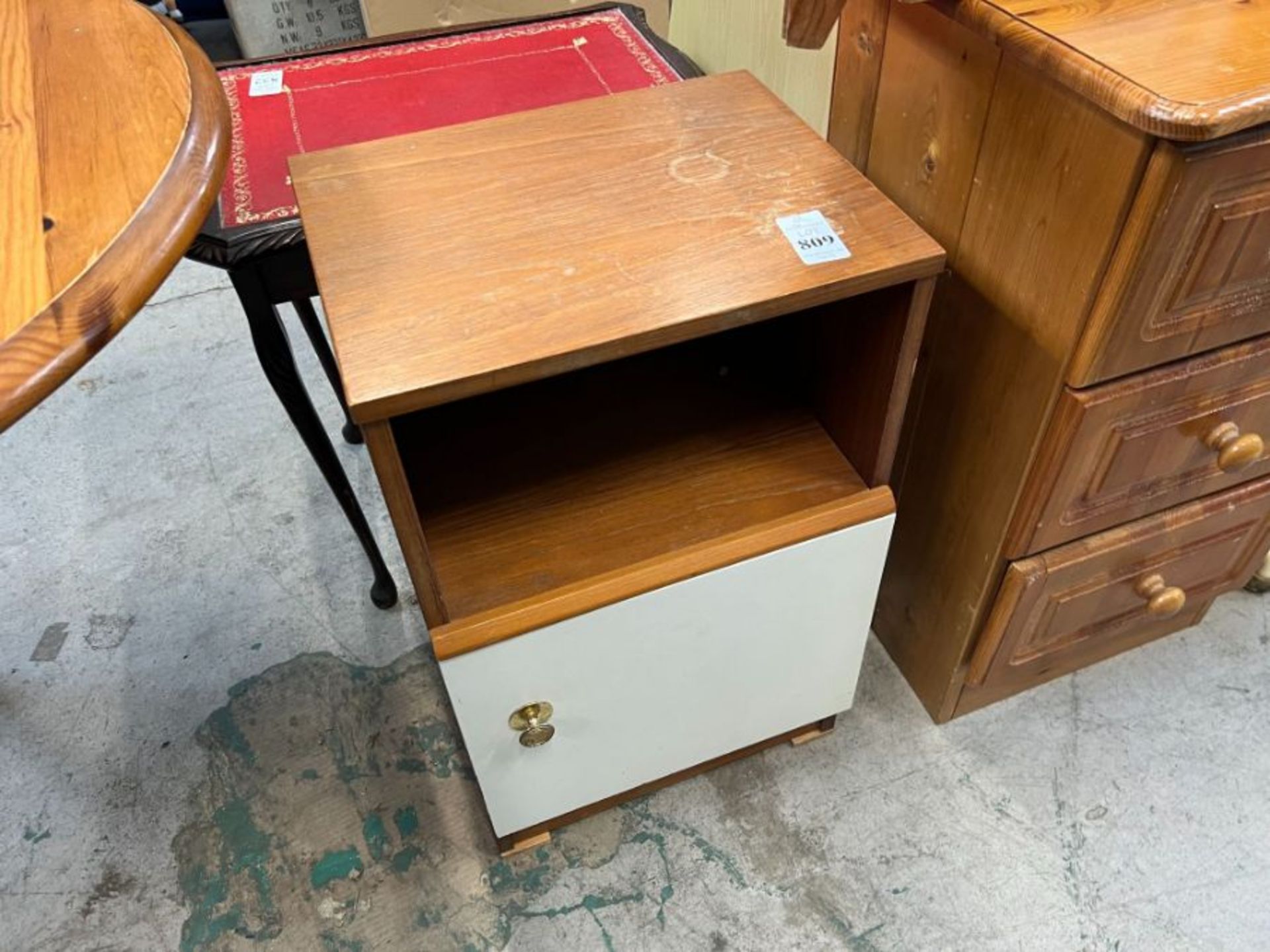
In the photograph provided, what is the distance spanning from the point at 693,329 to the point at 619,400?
0.31 m

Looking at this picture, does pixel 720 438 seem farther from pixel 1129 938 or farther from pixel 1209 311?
pixel 1129 938

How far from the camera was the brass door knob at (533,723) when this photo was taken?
0.83 m

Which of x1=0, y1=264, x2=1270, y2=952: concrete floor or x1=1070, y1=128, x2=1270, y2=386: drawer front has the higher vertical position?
x1=1070, y1=128, x2=1270, y2=386: drawer front

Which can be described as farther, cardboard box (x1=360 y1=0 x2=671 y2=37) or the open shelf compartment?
cardboard box (x1=360 y1=0 x2=671 y2=37)

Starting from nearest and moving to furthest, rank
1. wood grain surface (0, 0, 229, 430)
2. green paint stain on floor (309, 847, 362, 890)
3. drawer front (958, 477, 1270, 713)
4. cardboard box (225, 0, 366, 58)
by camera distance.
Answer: wood grain surface (0, 0, 229, 430) < drawer front (958, 477, 1270, 713) < green paint stain on floor (309, 847, 362, 890) < cardboard box (225, 0, 366, 58)

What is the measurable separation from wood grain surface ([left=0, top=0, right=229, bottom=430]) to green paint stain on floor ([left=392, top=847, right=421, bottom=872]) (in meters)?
0.77

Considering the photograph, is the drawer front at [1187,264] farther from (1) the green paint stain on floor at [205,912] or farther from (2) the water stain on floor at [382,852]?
(1) the green paint stain on floor at [205,912]

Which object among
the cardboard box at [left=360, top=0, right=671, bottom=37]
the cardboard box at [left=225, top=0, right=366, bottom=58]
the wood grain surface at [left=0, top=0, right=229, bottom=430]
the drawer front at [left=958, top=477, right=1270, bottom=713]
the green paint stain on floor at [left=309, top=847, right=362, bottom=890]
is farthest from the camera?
the cardboard box at [left=225, top=0, right=366, bottom=58]

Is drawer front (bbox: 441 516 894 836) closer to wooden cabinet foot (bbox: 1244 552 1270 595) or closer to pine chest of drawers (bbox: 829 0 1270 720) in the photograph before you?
pine chest of drawers (bbox: 829 0 1270 720)

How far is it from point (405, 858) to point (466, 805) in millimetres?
88

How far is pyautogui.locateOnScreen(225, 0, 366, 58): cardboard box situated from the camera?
2074mm

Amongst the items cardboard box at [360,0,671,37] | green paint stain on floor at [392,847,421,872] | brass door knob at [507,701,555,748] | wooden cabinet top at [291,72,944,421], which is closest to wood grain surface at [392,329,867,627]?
brass door knob at [507,701,555,748]

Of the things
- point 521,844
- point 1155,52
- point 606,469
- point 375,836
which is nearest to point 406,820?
point 375,836

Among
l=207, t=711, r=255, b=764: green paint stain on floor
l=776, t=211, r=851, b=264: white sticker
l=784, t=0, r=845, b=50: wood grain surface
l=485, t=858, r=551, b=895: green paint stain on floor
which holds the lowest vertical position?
l=207, t=711, r=255, b=764: green paint stain on floor
